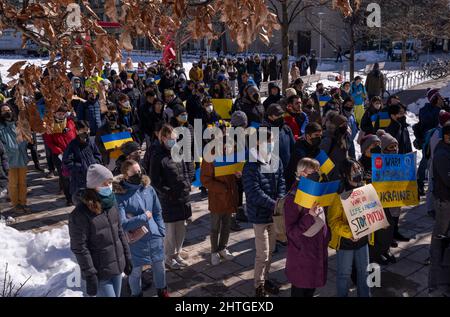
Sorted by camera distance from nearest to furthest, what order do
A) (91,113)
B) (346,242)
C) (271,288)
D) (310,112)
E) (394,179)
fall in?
(346,242)
(271,288)
(394,179)
(310,112)
(91,113)

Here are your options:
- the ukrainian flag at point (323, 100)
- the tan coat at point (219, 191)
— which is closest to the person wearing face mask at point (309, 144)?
the tan coat at point (219, 191)

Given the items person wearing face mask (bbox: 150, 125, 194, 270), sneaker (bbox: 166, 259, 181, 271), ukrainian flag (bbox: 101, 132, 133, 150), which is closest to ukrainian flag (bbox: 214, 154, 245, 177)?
person wearing face mask (bbox: 150, 125, 194, 270)

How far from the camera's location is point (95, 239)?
4293mm

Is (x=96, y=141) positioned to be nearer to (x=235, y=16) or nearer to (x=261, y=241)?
(x=261, y=241)

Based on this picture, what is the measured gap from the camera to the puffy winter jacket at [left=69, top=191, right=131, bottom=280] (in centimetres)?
420

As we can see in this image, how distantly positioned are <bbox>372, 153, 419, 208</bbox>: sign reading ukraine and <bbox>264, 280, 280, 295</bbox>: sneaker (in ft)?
5.32

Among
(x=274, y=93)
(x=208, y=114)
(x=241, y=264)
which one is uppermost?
(x=274, y=93)

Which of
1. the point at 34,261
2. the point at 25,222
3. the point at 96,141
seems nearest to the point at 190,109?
the point at 96,141

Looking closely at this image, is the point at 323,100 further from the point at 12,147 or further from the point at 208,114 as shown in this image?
the point at 12,147

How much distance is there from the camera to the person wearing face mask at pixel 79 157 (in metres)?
7.59

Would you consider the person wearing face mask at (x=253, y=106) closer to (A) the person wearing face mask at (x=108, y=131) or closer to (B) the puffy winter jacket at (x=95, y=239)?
(A) the person wearing face mask at (x=108, y=131)

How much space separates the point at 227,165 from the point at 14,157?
438cm

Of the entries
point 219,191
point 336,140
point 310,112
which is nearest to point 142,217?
point 219,191

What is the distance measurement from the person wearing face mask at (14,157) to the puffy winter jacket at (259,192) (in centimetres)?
476
